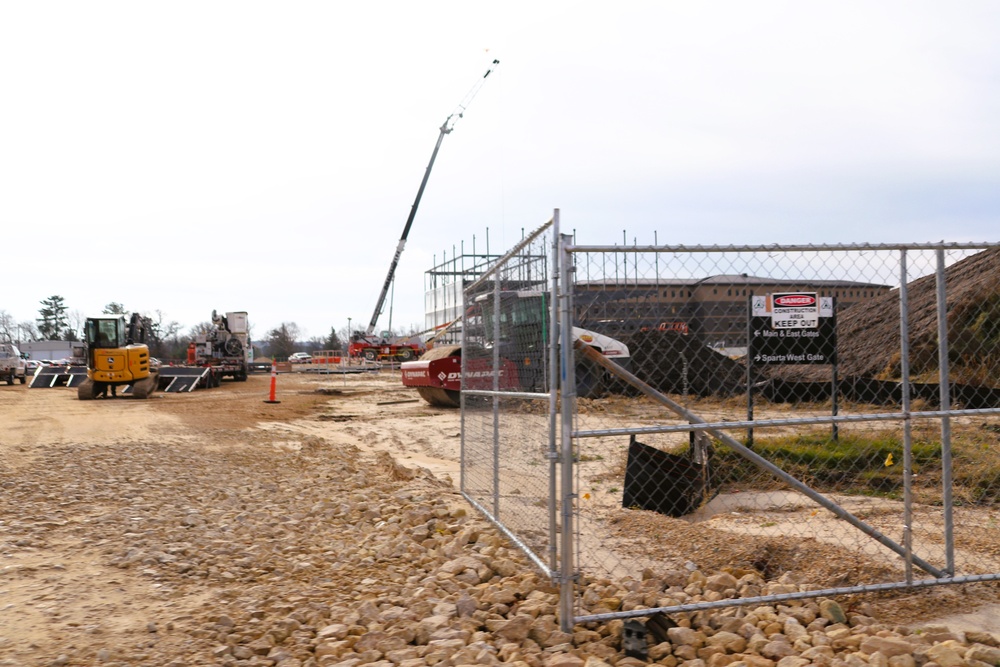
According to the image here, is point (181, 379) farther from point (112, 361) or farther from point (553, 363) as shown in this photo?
point (553, 363)

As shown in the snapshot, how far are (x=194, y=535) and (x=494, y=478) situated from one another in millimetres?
Result: 2713

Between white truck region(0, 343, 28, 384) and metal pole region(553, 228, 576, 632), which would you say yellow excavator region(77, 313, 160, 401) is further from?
metal pole region(553, 228, 576, 632)

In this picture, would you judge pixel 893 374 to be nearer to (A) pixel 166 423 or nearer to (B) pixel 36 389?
(A) pixel 166 423

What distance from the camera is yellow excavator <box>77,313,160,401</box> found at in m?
25.7

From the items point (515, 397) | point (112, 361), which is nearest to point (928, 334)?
point (515, 397)

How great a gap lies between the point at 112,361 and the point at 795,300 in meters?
24.8

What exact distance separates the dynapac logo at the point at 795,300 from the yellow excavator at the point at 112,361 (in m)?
24.6

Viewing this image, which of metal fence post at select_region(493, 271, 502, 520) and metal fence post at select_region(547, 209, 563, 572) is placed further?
metal fence post at select_region(493, 271, 502, 520)

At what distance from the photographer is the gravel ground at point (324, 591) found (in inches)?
178

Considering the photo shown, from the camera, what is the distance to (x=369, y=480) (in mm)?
10320

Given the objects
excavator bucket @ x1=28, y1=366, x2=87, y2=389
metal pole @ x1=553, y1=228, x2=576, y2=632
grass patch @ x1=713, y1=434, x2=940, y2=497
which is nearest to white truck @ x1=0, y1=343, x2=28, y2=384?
excavator bucket @ x1=28, y1=366, x2=87, y2=389

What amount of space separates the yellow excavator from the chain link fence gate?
1949 cm

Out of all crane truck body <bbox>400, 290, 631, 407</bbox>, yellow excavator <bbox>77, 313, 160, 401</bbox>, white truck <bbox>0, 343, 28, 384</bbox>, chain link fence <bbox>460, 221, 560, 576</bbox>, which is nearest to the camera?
chain link fence <bbox>460, 221, 560, 576</bbox>

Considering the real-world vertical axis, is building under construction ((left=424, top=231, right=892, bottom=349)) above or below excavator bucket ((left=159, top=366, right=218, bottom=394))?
above
